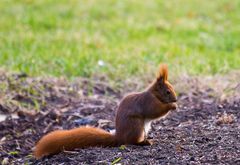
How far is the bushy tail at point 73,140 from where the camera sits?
16.2ft

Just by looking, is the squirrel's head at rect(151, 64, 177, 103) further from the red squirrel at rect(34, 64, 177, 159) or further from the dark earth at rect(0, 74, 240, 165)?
the dark earth at rect(0, 74, 240, 165)

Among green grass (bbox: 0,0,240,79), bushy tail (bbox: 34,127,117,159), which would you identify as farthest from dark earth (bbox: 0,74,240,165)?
green grass (bbox: 0,0,240,79)

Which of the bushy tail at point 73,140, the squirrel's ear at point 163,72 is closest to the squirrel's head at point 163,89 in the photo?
the squirrel's ear at point 163,72

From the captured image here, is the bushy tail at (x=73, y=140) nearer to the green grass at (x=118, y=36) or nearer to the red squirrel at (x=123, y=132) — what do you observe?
the red squirrel at (x=123, y=132)

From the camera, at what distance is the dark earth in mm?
4594

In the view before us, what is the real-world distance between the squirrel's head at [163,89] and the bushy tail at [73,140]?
450mm

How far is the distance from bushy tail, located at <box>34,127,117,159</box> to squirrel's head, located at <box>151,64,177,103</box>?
45cm

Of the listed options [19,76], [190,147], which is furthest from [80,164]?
[19,76]

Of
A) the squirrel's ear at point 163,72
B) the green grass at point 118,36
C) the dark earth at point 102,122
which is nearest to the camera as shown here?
the dark earth at point 102,122

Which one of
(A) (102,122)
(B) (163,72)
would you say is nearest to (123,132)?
(B) (163,72)

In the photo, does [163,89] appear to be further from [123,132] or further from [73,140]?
[73,140]

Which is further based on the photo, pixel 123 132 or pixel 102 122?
pixel 102 122

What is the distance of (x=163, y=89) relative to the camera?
16.5 feet

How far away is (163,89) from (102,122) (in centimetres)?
115
